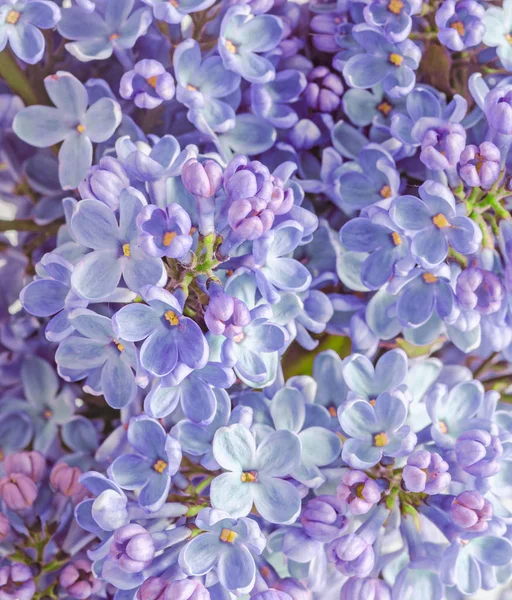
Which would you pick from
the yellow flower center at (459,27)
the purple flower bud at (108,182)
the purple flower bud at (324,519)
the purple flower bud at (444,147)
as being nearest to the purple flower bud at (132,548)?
the purple flower bud at (324,519)

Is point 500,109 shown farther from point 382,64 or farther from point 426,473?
point 426,473

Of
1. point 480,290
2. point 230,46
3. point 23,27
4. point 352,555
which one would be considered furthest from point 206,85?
point 352,555

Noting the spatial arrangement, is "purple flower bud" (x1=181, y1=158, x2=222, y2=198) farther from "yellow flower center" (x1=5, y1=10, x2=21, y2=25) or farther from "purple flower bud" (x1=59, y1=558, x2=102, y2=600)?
"purple flower bud" (x1=59, y1=558, x2=102, y2=600)

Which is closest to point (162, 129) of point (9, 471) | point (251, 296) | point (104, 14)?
point (104, 14)

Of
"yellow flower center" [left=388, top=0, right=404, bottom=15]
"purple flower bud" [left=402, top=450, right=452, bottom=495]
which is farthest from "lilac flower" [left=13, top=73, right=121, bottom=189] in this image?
"purple flower bud" [left=402, top=450, right=452, bottom=495]

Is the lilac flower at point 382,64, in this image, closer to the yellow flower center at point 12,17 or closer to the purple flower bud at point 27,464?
the yellow flower center at point 12,17

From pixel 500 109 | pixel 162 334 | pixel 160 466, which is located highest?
pixel 500 109
